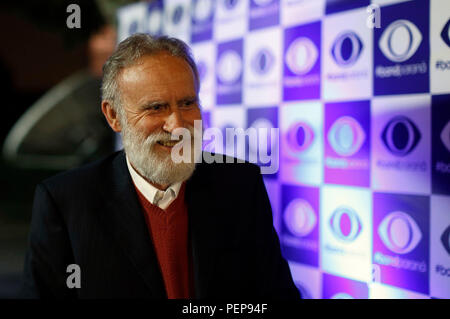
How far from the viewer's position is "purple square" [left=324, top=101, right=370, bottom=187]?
2219 mm

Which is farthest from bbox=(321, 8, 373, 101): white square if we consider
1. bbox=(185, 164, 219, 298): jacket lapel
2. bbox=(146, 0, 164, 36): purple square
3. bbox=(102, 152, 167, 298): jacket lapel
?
bbox=(146, 0, 164, 36): purple square

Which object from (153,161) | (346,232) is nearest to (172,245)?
(153,161)

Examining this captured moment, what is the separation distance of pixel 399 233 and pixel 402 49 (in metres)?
0.73

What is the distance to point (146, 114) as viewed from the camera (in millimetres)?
1564

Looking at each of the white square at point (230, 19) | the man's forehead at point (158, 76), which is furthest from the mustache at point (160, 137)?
the white square at point (230, 19)

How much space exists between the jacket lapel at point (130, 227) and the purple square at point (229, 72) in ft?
4.23

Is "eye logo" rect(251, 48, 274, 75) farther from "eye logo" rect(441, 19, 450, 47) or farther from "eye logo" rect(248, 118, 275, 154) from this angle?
"eye logo" rect(441, 19, 450, 47)

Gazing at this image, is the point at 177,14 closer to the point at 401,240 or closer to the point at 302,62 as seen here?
the point at 302,62

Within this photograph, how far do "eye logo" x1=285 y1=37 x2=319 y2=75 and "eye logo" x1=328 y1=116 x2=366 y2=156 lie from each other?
320 millimetres

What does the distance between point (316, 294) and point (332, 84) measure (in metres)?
0.97

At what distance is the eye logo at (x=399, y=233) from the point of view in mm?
2047

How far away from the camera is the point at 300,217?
8.26 feet
